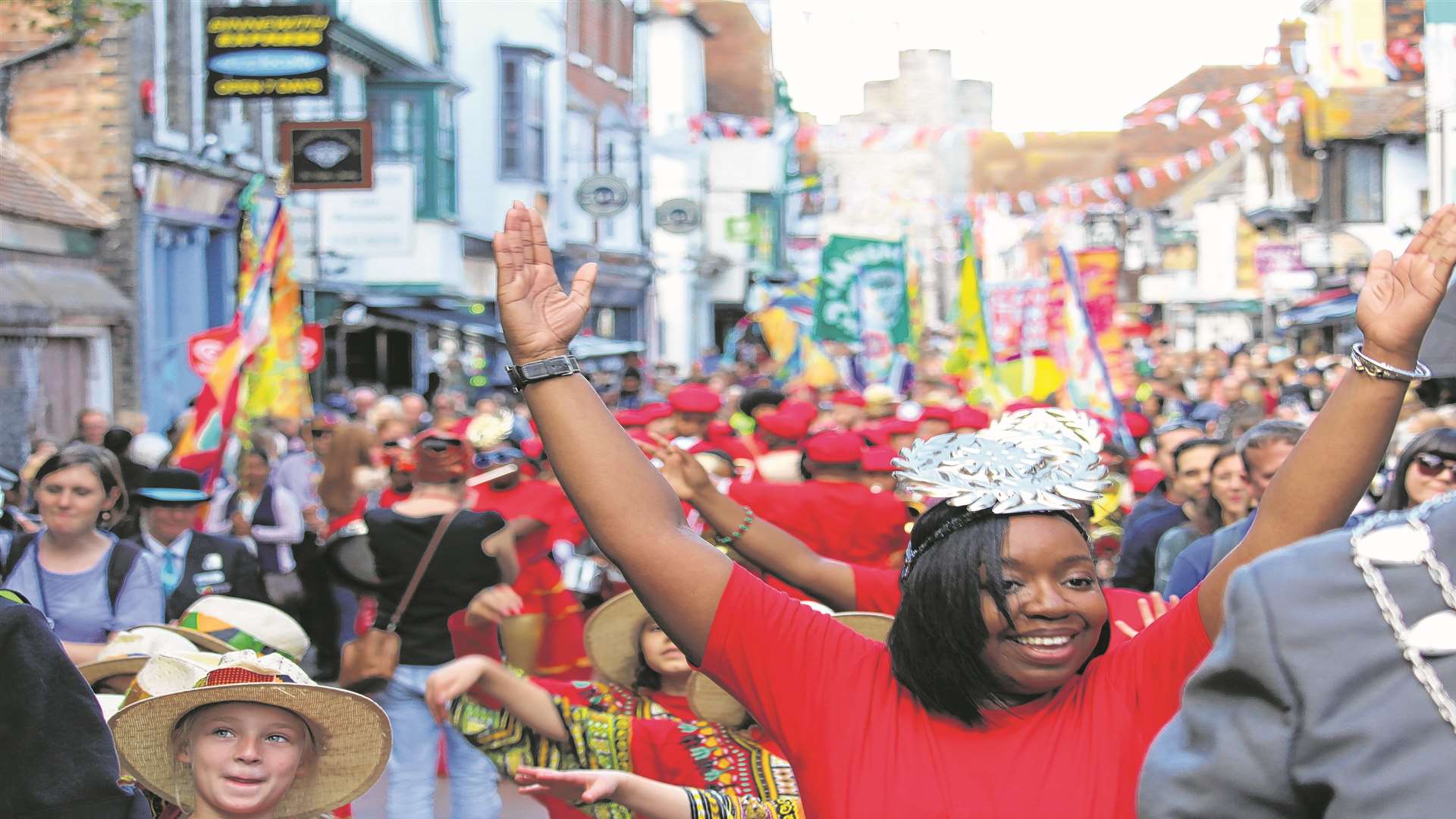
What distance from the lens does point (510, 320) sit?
2430 millimetres

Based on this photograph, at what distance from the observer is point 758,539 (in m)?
3.65

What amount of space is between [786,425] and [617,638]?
5491 millimetres

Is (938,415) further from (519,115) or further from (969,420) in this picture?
(519,115)

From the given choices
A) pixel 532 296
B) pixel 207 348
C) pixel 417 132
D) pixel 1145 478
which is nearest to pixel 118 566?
pixel 532 296

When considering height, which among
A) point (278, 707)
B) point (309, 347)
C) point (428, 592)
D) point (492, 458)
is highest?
point (309, 347)

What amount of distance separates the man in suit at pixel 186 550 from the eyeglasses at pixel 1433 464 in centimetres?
452

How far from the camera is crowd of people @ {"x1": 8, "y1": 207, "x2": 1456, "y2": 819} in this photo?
131 cm

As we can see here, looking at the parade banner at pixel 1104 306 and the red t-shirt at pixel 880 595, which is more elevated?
the parade banner at pixel 1104 306

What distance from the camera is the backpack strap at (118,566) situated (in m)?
5.28

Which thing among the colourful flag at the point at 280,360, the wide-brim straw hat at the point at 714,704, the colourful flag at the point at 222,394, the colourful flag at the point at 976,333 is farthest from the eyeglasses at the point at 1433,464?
the colourful flag at the point at 976,333

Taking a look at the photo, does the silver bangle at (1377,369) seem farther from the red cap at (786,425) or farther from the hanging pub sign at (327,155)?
→ the hanging pub sign at (327,155)

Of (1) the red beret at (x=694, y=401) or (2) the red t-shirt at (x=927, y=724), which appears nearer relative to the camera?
(2) the red t-shirt at (x=927, y=724)

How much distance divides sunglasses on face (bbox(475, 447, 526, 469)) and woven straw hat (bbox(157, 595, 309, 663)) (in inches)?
118

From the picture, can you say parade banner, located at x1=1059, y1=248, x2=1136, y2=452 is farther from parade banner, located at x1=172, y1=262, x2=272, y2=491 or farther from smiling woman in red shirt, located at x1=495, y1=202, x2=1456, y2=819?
smiling woman in red shirt, located at x1=495, y1=202, x2=1456, y2=819
